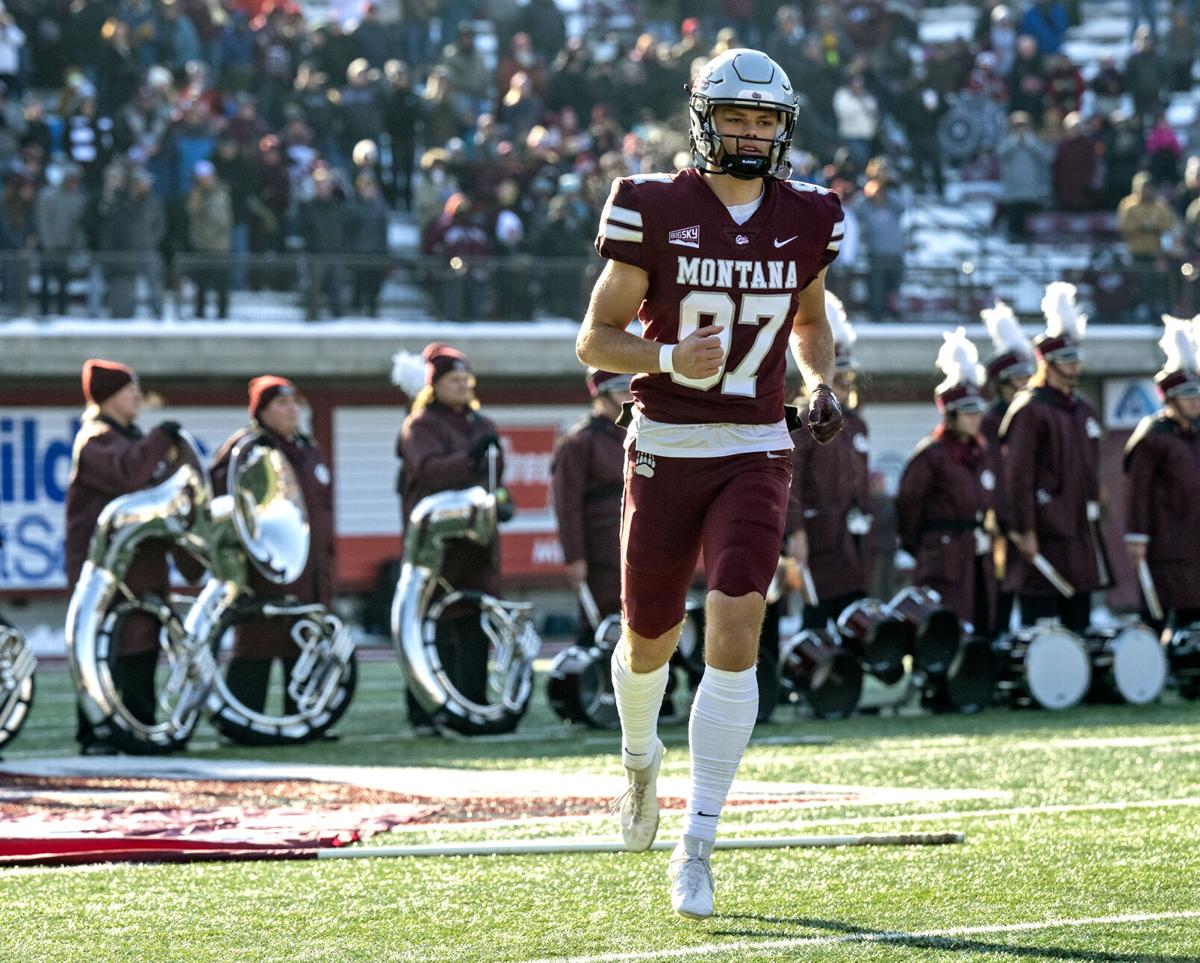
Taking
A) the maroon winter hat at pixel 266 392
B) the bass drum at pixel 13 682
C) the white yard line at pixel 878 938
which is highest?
the maroon winter hat at pixel 266 392

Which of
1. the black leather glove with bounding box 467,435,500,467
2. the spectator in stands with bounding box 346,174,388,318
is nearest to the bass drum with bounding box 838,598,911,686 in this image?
the black leather glove with bounding box 467,435,500,467

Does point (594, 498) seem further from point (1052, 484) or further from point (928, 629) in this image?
point (1052, 484)

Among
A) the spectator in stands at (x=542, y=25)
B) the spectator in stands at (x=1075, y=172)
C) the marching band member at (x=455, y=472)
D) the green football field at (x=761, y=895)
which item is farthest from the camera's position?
the spectator in stands at (x=542, y=25)

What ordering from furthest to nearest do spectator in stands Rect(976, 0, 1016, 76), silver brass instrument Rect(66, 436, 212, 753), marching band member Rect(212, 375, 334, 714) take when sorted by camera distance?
spectator in stands Rect(976, 0, 1016, 76), marching band member Rect(212, 375, 334, 714), silver brass instrument Rect(66, 436, 212, 753)

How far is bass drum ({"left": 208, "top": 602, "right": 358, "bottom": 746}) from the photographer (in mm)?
10961

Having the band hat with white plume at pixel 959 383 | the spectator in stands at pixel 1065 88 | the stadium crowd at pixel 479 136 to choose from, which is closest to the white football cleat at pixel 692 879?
the band hat with white plume at pixel 959 383

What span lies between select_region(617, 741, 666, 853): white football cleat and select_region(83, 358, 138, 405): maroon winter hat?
5.37 metres

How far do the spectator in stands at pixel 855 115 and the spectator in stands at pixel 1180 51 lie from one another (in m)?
4.12

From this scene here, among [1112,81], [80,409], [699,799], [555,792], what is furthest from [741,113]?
[1112,81]

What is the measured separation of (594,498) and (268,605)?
5.60ft

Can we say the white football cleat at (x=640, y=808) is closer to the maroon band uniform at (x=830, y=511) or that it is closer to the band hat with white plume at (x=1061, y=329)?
the maroon band uniform at (x=830, y=511)

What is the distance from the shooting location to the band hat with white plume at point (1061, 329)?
12586 millimetres

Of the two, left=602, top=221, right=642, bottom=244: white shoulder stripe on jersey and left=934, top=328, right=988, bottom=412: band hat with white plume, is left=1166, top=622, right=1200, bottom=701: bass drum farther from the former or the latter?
left=602, top=221, right=642, bottom=244: white shoulder stripe on jersey

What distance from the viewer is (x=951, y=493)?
1252 centimetres
